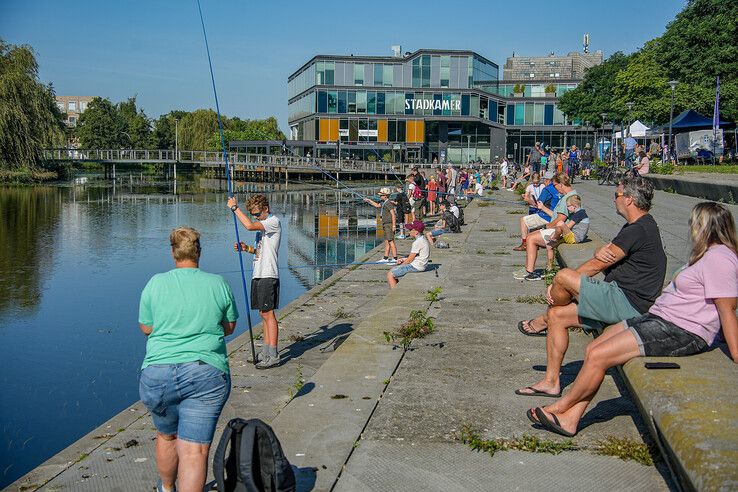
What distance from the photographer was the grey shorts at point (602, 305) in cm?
579

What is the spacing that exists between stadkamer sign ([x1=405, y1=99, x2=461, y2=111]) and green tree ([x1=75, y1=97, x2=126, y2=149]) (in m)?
52.7

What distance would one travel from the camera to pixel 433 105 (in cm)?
8144

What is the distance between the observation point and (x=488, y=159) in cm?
8512

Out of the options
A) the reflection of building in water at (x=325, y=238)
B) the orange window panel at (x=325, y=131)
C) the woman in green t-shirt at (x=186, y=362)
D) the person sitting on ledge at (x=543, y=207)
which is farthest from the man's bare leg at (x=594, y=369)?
the orange window panel at (x=325, y=131)

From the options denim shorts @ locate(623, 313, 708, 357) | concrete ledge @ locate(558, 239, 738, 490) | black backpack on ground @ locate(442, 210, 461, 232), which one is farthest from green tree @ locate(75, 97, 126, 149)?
concrete ledge @ locate(558, 239, 738, 490)

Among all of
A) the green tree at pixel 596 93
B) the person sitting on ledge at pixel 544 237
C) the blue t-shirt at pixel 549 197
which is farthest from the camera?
the green tree at pixel 596 93

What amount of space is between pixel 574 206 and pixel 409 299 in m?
3.52

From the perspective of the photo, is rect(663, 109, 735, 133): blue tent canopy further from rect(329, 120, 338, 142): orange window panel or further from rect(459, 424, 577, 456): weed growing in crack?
rect(329, 120, 338, 142): orange window panel

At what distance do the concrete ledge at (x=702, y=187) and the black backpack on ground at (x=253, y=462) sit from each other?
1775cm

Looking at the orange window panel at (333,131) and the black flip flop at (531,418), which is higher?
the orange window panel at (333,131)

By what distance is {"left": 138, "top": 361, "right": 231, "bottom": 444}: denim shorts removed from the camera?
442 centimetres

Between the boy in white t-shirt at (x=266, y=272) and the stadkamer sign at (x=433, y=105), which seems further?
the stadkamer sign at (x=433, y=105)

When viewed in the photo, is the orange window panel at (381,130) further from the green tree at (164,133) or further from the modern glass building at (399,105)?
the green tree at (164,133)

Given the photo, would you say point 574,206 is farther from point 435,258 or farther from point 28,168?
point 28,168
